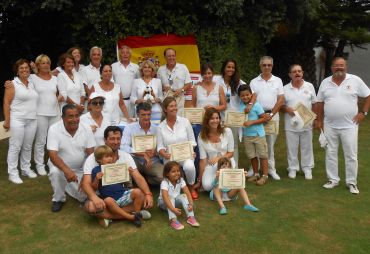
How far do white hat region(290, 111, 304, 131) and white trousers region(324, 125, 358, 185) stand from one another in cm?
39

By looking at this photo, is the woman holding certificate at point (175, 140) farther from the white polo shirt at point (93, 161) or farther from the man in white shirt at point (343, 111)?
the man in white shirt at point (343, 111)

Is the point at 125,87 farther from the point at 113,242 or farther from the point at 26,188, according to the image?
the point at 113,242

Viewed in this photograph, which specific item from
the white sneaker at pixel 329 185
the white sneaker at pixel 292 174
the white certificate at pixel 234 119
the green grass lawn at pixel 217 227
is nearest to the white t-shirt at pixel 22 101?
the green grass lawn at pixel 217 227

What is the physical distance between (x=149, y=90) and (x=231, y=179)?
2167 mm

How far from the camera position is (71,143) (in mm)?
5309

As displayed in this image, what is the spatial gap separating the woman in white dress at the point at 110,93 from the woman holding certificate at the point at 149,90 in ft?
0.92

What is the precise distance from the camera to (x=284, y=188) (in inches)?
244

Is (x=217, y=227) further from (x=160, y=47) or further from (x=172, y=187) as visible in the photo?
(x=160, y=47)

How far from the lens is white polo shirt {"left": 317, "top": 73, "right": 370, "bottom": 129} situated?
5801 mm

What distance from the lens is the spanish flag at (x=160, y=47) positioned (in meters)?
9.30

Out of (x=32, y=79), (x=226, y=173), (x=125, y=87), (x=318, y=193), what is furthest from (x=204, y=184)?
(x=32, y=79)

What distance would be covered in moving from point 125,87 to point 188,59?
3.01 metres

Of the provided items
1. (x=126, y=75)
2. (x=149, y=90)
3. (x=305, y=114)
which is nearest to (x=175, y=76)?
(x=149, y=90)

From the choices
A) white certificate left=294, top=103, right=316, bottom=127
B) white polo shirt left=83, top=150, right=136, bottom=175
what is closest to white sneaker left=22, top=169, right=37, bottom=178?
white polo shirt left=83, top=150, right=136, bottom=175
